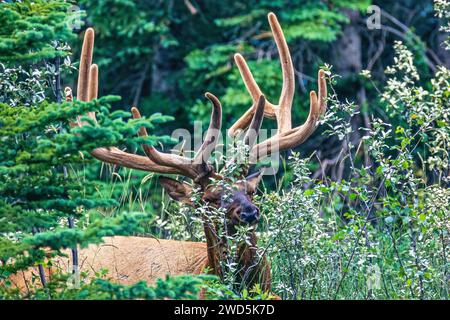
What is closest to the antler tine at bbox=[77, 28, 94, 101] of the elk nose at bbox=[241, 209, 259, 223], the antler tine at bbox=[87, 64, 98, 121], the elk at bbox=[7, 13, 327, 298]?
the elk at bbox=[7, 13, 327, 298]

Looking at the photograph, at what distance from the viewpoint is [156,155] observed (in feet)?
21.5

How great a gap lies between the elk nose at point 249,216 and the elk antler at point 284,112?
0.71 m

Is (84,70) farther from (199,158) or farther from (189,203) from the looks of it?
(189,203)

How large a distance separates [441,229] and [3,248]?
8.78 ft

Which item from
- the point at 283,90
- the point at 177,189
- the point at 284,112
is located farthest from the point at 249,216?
the point at 283,90

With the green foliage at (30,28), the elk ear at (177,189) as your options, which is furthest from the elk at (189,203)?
the green foliage at (30,28)

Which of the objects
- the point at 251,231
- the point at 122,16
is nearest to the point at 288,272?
the point at 251,231

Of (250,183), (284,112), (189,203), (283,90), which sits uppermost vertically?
(283,90)

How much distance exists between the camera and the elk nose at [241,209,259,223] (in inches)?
239

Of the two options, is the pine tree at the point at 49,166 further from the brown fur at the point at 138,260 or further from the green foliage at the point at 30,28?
the brown fur at the point at 138,260

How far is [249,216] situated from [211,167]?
23.6 inches

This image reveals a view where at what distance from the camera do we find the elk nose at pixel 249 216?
19.9 ft
